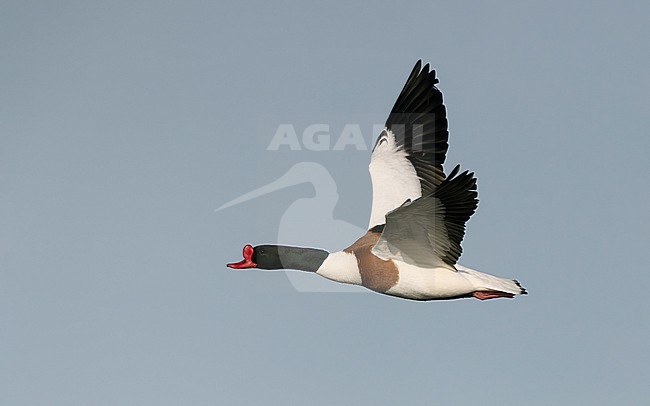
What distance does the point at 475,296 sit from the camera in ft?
48.5

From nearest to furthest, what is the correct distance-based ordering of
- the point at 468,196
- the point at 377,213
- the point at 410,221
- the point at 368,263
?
the point at 468,196
the point at 410,221
the point at 368,263
the point at 377,213

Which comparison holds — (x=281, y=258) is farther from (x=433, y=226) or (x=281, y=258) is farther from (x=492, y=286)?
(x=492, y=286)

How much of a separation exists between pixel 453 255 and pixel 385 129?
4.09 metres

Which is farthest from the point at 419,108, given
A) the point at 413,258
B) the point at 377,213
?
the point at 413,258

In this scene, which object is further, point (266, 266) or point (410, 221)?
point (266, 266)

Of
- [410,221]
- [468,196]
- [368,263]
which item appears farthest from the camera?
[368,263]

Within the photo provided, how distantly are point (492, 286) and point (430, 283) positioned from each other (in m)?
1.08

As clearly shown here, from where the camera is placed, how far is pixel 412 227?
13.9 meters

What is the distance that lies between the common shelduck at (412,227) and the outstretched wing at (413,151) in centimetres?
2

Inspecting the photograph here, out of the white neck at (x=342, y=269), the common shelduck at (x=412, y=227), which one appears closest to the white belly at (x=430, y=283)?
the common shelduck at (x=412, y=227)

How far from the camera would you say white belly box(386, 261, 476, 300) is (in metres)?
14.4

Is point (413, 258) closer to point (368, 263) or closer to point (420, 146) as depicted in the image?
point (368, 263)

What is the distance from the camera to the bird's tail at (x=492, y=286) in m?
14.5

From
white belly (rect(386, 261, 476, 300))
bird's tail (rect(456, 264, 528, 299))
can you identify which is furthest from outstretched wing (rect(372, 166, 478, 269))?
bird's tail (rect(456, 264, 528, 299))
